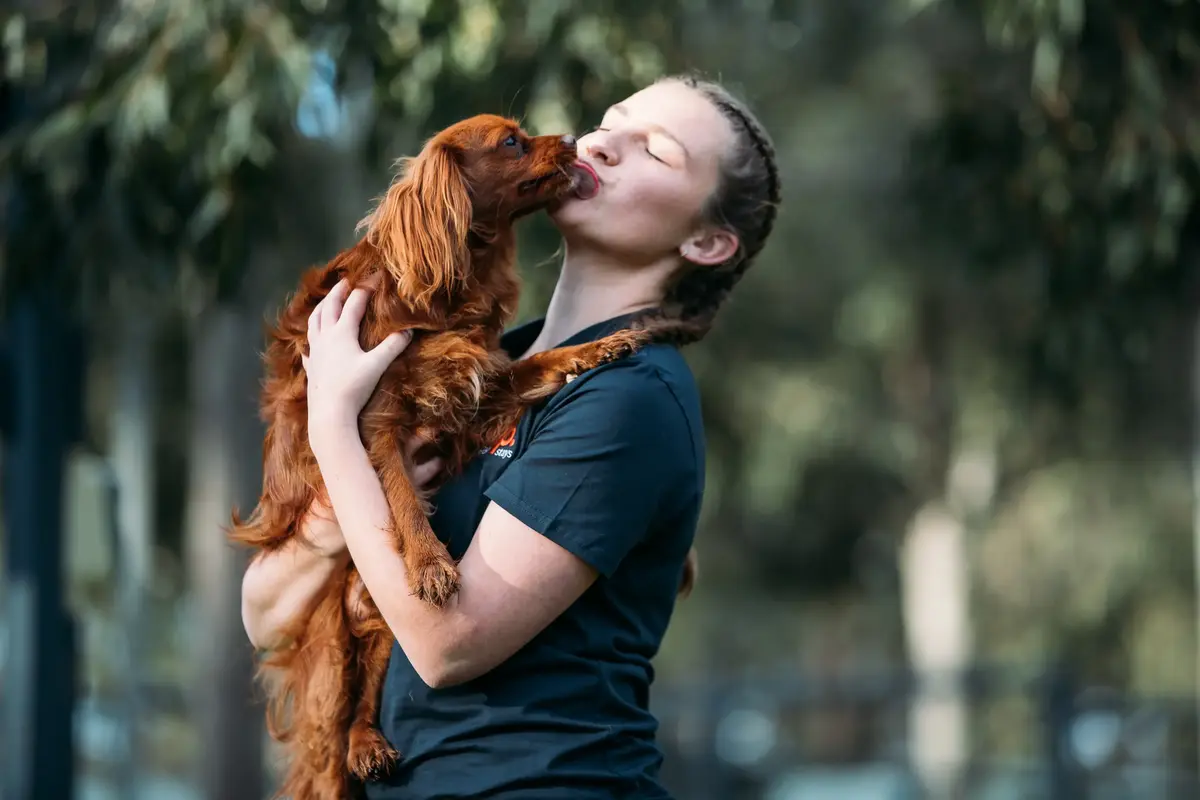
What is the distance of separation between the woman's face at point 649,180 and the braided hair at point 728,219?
0.03 m

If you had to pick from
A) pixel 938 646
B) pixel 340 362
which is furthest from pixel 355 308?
pixel 938 646

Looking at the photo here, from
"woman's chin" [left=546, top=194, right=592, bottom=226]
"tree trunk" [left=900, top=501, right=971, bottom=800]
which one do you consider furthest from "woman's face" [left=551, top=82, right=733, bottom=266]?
"tree trunk" [left=900, top=501, right=971, bottom=800]

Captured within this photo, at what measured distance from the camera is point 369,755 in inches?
89.4

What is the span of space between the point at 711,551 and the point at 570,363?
16.9 metres

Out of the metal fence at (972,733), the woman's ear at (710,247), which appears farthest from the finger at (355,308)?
the metal fence at (972,733)

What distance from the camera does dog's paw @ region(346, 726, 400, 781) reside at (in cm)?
219

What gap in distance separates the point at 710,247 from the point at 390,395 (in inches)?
23.0

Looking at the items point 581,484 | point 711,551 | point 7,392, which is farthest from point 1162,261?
point 711,551

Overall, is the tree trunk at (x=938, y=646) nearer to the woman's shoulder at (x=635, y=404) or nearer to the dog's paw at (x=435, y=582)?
the woman's shoulder at (x=635, y=404)

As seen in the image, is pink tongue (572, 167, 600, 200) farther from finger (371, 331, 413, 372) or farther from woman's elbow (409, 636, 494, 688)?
woman's elbow (409, 636, 494, 688)

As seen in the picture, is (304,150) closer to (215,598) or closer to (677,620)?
(215,598)

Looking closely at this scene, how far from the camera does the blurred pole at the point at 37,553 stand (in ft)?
15.5

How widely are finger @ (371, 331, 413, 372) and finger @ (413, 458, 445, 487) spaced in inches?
7.1

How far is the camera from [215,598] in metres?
8.60
